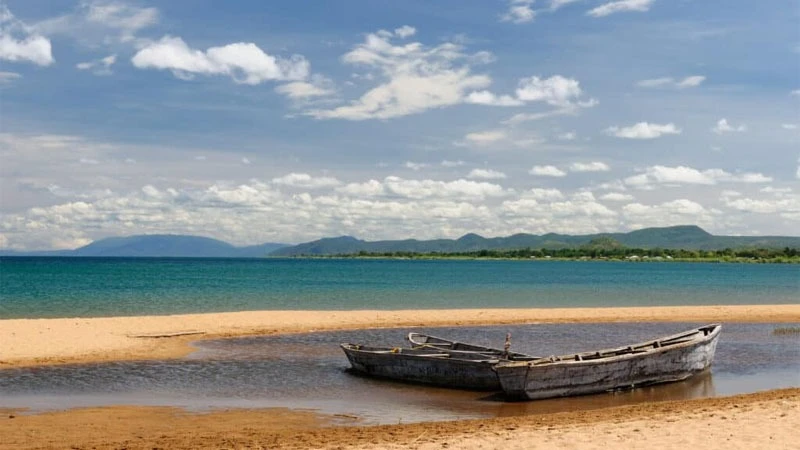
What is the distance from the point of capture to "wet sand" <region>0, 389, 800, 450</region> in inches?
502

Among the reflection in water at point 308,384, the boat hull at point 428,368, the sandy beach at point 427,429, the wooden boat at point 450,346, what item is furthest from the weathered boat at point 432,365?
the sandy beach at point 427,429

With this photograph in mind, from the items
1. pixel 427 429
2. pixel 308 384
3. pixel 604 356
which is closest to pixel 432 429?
pixel 427 429

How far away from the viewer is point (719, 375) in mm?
22328

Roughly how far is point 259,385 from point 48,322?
1708 cm

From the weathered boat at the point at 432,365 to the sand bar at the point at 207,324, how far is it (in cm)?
803

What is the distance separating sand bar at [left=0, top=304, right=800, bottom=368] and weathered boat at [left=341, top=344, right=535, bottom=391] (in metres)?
8.03

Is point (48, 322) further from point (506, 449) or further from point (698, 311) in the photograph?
point (698, 311)

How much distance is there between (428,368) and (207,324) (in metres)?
16.9

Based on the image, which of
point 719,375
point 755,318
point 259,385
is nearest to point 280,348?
point 259,385

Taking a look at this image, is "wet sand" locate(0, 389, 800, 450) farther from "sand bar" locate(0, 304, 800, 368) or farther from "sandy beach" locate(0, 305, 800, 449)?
"sand bar" locate(0, 304, 800, 368)

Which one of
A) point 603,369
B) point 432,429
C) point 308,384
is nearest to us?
point 432,429

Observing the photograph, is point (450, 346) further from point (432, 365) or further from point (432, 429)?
point (432, 429)

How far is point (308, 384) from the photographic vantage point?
21.2m

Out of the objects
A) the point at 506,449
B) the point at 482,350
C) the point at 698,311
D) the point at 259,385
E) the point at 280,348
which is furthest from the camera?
the point at 698,311
